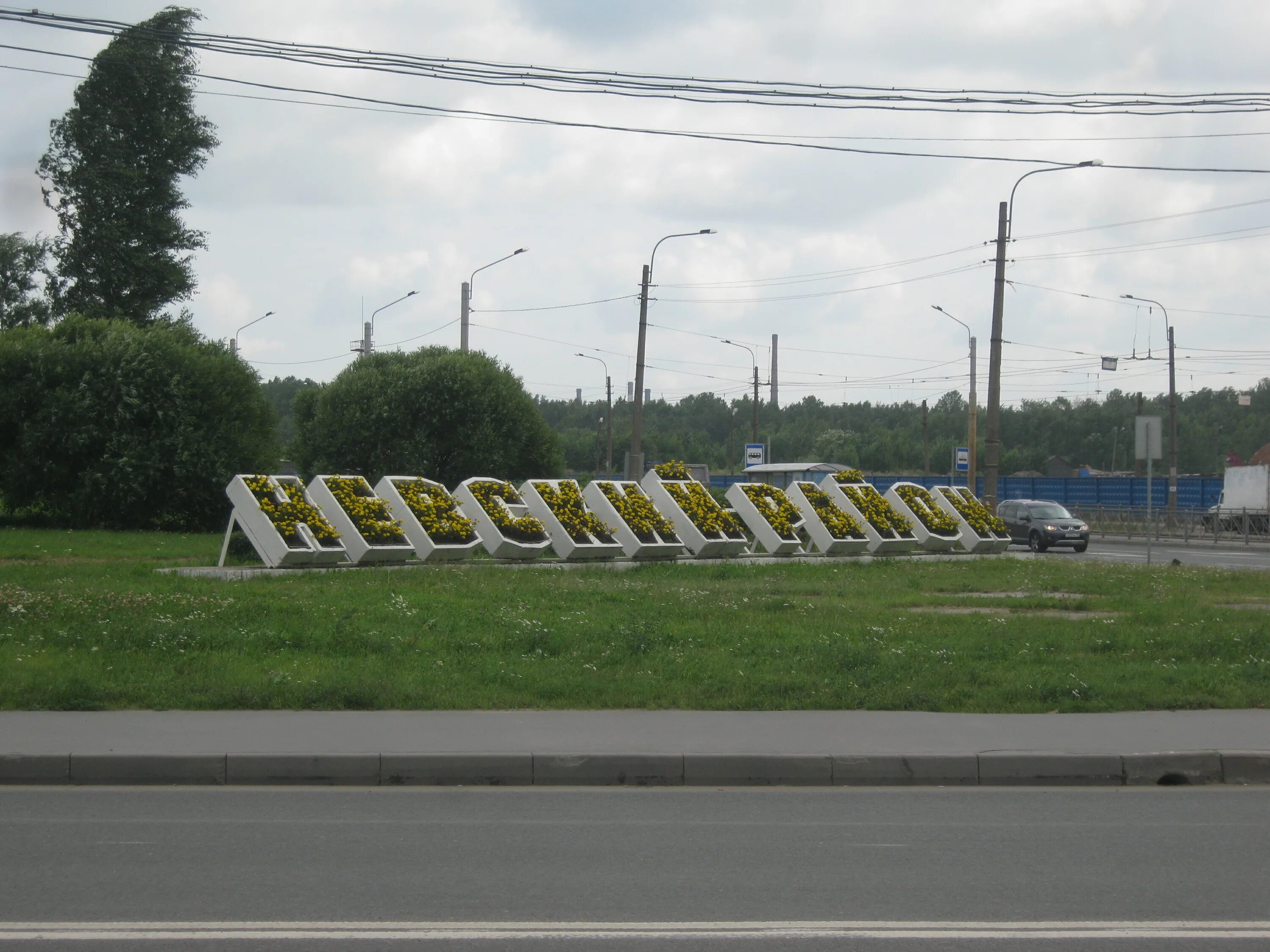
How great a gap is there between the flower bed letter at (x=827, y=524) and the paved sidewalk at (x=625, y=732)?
1666 centimetres

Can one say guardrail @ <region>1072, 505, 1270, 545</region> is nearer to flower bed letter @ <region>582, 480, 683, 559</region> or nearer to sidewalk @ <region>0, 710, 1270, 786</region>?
flower bed letter @ <region>582, 480, 683, 559</region>

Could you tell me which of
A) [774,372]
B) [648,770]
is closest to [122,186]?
[774,372]

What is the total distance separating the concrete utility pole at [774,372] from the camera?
72.2 meters

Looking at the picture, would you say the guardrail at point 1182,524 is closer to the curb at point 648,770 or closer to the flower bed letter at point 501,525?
the flower bed letter at point 501,525

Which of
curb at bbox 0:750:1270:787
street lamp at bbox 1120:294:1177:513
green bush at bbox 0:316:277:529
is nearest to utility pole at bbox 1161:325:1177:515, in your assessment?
street lamp at bbox 1120:294:1177:513

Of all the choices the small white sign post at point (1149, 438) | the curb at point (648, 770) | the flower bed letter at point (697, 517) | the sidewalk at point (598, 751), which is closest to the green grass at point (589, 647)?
the sidewalk at point (598, 751)

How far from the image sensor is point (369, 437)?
4188 cm

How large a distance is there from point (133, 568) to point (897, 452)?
78.5m

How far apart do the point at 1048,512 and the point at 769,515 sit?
16386 millimetres

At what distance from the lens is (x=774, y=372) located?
74375 millimetres

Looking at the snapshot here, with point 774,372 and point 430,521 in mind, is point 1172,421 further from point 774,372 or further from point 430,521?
point 430,521

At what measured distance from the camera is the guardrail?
43000mm
